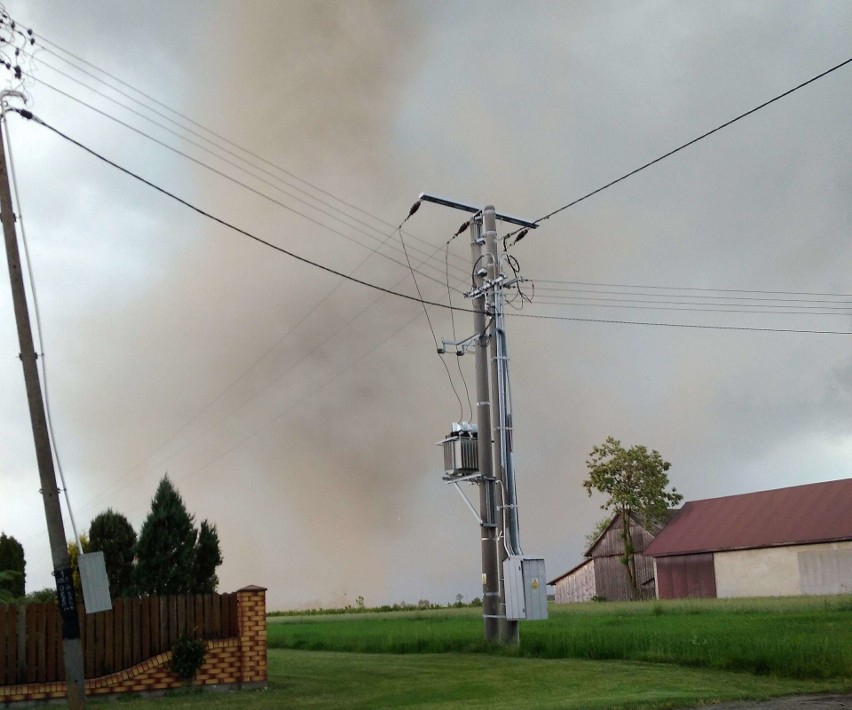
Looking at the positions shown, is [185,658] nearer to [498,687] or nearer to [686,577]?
[498,687]

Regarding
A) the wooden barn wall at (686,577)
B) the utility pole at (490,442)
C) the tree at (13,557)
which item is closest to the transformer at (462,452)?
the utility pole at (490,442)

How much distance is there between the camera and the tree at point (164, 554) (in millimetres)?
31516

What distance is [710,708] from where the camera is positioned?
1390cm

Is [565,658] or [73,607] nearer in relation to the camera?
[73,607]

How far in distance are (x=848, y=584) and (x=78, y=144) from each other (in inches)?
1693

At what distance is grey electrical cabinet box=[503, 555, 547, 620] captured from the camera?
22.3 meters

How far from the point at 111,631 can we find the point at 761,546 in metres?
41.5

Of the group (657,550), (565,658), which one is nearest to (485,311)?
(565,658)

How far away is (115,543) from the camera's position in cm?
3356

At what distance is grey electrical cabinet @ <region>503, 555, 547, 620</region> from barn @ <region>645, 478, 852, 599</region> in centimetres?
3101

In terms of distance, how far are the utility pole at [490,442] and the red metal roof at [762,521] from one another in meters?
30.0

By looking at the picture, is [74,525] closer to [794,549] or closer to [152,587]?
[152,587]

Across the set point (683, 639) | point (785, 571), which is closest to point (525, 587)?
point (683, 639)

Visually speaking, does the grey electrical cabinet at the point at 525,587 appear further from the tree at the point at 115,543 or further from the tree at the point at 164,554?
the tree at the point at 115,543
